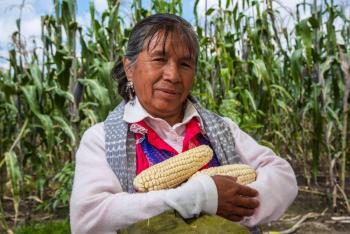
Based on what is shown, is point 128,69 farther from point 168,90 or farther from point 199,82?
point 199,82

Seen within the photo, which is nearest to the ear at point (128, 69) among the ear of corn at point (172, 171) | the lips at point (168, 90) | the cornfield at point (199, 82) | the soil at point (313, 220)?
the lips at point (168, 90)

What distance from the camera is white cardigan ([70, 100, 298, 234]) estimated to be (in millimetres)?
1199

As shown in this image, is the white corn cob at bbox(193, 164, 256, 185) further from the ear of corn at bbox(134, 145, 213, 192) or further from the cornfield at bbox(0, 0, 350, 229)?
the cornfield at bbox(0, 0, 350, 229)

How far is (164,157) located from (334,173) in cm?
297

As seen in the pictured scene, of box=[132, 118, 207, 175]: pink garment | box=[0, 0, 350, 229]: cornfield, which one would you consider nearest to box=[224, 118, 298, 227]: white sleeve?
box=[132, 118, 207, 175]: pink garment

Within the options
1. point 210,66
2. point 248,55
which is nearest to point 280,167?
point 210,66

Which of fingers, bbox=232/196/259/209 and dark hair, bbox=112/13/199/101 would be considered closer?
fingers, bbox=232/196/259/209

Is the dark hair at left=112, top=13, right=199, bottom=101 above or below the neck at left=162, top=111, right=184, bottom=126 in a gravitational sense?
above

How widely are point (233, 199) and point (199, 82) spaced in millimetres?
3101

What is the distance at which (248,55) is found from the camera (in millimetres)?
4539

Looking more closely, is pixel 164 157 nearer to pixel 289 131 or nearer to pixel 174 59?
pixel 174 59

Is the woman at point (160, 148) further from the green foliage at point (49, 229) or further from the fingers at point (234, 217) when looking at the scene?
the green foliage at point (49, 229)

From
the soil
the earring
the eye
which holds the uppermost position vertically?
the eye

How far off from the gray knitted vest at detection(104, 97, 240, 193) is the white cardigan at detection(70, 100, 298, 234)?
0.07 ft
